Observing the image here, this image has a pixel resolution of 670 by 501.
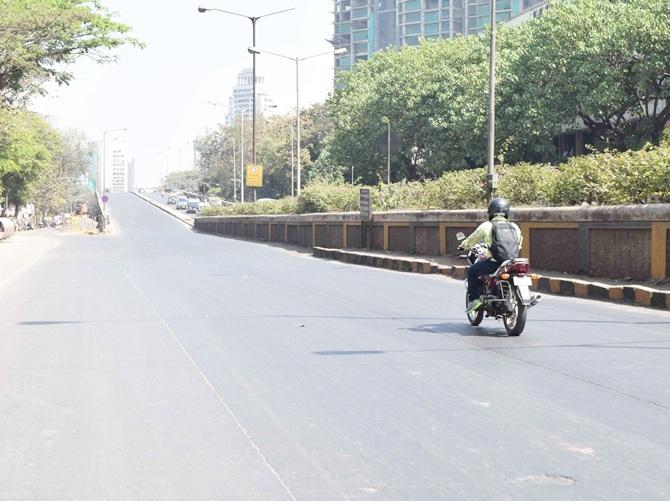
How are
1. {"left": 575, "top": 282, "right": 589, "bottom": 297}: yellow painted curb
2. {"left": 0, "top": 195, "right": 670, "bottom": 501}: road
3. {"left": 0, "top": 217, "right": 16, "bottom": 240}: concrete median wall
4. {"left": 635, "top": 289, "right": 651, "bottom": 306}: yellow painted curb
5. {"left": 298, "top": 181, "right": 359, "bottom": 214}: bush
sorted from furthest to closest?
{"left": 0, "top": 217, "right": 16, "bottom": 240}: concrete median wall < {"left": 298, "top": 181, "right": 359, "bottom": 214}: bush < {"left": 575, "top": 282, "right": 589, "bottom": 297}: yellow painted curb < {"left": 635, "top": 289, "right": 651, "bottom": 306}: yellow painted curb < {"left": 0, "top": 195, "right": 670, "bottom": 501}: road

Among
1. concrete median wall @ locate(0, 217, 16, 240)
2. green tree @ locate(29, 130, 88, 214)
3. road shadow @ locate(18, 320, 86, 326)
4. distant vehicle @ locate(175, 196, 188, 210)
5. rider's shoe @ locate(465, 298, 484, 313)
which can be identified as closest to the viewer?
rider's shoe @ locate(465, 298, 484, 313)

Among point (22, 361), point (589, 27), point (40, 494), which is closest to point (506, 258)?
point (22, 361)

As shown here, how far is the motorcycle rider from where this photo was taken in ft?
37.7

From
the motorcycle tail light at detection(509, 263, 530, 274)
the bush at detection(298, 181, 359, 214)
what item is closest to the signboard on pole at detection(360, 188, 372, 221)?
the bush at detection(298, 181, 359, 214)

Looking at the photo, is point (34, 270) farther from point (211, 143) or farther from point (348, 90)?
point (211, 143)

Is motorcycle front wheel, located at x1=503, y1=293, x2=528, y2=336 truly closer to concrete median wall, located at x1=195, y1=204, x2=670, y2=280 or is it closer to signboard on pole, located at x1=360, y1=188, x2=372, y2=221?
concrete median wall, located at x1=195, y1=204, x2=670, y2=280

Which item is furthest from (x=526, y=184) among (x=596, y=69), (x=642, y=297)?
(x=596, y=69)

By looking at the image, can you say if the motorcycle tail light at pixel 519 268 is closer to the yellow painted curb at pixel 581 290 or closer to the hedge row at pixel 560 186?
the yellow painted curb at pixel 581 290

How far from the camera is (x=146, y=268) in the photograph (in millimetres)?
25547

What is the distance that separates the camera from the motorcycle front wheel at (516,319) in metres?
10.9

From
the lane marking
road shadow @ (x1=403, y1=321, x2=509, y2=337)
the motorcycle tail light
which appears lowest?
the lane marking

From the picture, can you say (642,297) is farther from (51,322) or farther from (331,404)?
(331,404)

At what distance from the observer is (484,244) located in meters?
11.8

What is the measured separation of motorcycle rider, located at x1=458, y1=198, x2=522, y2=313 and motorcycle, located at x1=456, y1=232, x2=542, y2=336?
0.08 metres
